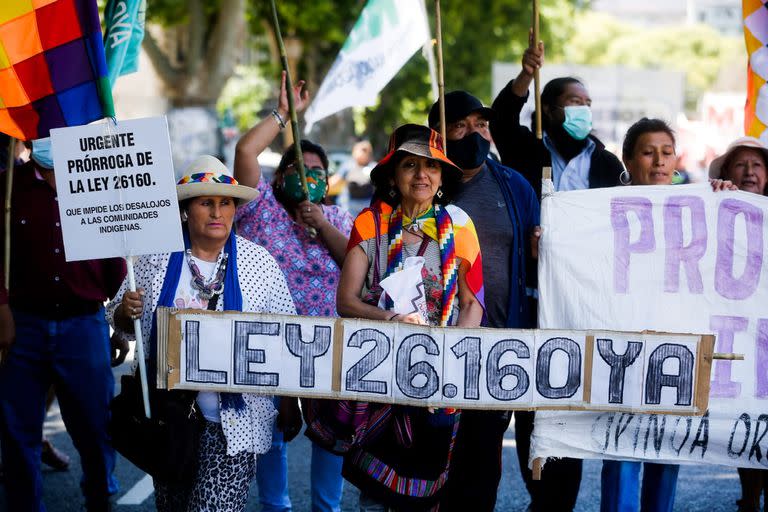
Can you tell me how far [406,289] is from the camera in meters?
4.14

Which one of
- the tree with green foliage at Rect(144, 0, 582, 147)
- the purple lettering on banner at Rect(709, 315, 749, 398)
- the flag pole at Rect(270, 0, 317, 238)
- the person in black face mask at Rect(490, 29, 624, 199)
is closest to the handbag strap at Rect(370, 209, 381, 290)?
the flag pole at Rect(270, 0, 317, 238)

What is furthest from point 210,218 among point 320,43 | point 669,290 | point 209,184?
point 320,43

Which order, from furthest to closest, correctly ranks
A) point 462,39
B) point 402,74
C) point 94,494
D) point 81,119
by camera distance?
point 462,39 → point 402,74 → point 94,494 → point 81,119

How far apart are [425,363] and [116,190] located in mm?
1332

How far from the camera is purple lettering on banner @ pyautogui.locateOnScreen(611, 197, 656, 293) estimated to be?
15.2ft

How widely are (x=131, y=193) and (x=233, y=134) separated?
2304cm

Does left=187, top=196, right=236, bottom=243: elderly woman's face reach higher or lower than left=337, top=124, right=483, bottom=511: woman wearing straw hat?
higher

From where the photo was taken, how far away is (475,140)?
4824 millimetres

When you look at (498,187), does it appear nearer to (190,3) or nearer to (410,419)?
(410,419)

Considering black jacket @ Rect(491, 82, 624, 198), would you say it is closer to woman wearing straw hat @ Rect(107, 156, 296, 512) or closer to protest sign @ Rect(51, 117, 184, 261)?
woman wearing straw hat @ Rect(107, 156, 296, 512)

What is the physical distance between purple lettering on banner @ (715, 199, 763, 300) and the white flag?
2.77 metres

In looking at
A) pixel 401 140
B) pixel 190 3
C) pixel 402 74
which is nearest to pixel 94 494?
pixel 401 140

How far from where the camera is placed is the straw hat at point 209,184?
14.2 feet

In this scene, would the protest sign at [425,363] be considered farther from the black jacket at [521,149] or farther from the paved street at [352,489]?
the paved street at [352,489]
